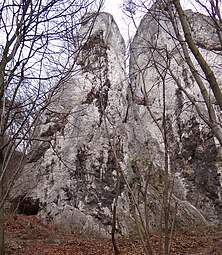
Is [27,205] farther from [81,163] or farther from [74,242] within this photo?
[74,242]

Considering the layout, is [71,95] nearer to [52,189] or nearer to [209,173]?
[52,189]

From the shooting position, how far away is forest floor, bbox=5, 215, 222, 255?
26.8ft

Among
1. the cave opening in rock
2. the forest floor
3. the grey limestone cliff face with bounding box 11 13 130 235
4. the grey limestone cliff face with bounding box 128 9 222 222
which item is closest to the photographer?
the forest floor

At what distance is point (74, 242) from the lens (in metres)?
9.03

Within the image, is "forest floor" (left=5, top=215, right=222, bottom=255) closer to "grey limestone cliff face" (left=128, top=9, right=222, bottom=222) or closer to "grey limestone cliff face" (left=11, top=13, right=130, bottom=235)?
"grey limestone cliff face" (left=11, top=13, right=130, bottom=235)

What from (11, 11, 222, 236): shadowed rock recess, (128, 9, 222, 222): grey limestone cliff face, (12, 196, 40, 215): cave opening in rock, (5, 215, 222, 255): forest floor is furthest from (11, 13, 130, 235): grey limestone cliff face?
(128, 9, 222, 222): grey limestone cliff face

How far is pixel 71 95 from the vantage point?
15570 mm

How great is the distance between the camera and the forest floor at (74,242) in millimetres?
8172

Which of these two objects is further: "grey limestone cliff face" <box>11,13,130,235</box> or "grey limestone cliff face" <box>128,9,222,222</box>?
"grey limestone cliff face" <box>128,9,222,222</box>

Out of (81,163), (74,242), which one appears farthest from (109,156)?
(74,242)

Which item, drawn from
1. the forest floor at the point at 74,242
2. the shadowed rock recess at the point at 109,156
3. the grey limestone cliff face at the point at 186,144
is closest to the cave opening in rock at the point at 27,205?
the shadowed rock recess at the point at 109,156

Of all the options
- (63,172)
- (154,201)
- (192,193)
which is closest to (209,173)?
(192,193)

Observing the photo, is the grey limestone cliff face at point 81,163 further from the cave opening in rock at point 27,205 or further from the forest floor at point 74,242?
the forest floor at point 74,242

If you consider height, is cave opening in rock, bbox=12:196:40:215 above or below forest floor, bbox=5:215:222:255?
above
